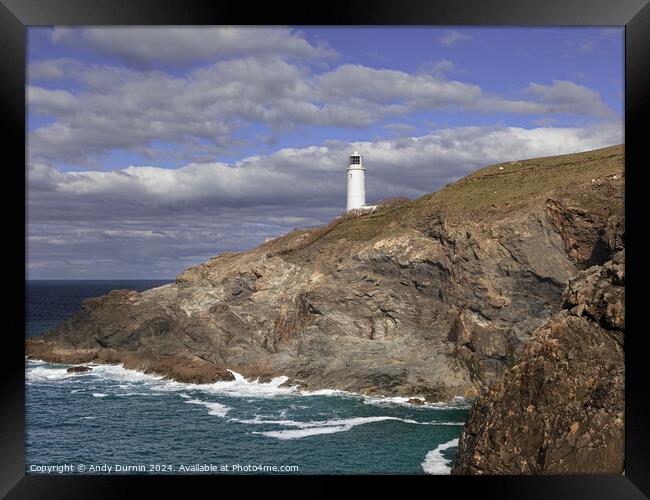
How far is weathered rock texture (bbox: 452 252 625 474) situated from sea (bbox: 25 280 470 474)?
4.52 metres

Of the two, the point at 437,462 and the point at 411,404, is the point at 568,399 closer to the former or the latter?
the point at 437,462

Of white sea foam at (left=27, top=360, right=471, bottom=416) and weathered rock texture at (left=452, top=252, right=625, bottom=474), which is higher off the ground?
weathered rock texture at (left=452, top=252, right=625, bottom=474)

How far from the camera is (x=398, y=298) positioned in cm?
3133

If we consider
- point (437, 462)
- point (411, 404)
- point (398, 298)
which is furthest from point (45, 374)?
point (437, 462)

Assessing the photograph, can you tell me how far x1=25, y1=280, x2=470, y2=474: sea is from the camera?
17.6 meters

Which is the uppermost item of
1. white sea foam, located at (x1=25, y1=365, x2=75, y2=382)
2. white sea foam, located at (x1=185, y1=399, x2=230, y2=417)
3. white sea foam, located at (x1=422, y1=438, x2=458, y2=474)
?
white sea foam, located at (x1=25, y1=365, x2=75, y2=382)

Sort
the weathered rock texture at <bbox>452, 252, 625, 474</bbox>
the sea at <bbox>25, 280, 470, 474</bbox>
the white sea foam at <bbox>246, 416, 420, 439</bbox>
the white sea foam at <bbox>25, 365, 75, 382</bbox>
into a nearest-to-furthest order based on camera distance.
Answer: the weathered rock texture at <bbox>452, 252, 625, 474</bbox> < the sea at <bbox>25, 280, 470, 474</bbox> < the white sea foam at <bbox>246, 416, 420, 439</bbox> < the white sea foam at <bbox>25, 365, 75, 382</bbox>

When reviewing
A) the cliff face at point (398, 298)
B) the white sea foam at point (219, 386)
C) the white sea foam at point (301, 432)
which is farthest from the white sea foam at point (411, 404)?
the white sea foam at point (301, 432)

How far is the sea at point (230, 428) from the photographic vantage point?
694 inches

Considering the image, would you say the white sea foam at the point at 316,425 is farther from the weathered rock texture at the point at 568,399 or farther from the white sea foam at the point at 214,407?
the weathered rock texture at the point at 568,399

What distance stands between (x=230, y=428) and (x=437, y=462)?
7626 mm

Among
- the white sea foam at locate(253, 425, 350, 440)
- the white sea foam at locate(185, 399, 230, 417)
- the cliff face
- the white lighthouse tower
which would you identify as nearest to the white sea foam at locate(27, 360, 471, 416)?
the cliff face

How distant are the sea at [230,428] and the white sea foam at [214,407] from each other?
0.26 ft

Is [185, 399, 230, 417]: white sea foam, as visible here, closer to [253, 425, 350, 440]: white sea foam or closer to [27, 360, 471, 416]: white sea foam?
[27, 360, 471, 416]: white sea foam
